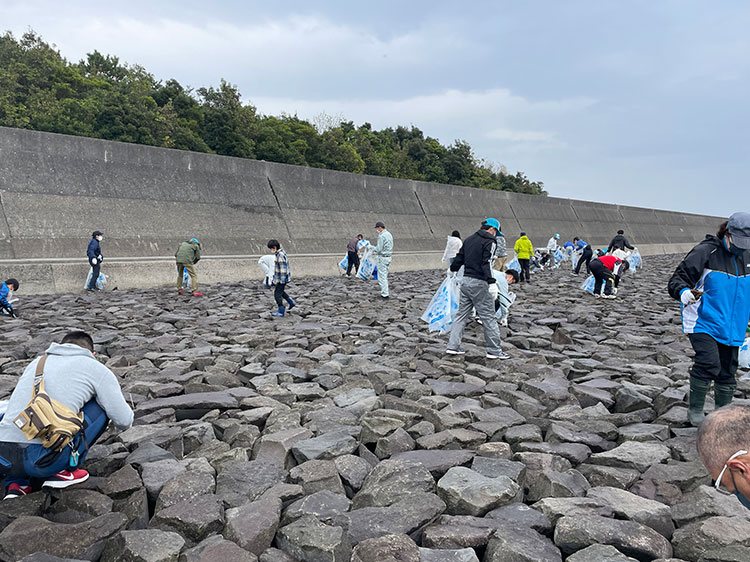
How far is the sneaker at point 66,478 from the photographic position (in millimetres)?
3363

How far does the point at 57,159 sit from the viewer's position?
642 inches

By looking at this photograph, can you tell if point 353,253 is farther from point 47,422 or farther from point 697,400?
point 47,422

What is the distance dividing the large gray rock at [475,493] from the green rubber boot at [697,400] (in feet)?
7.28

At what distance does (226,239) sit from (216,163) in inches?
131

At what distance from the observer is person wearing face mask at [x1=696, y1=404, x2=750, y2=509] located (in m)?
1.80

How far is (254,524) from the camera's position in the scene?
295 cm

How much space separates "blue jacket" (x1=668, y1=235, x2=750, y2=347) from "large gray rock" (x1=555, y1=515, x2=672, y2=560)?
232cm

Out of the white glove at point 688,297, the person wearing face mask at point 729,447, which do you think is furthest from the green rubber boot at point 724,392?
the person wearing face mask at point 729,447

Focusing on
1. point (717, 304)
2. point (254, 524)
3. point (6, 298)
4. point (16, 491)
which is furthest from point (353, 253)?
point (254, 524)

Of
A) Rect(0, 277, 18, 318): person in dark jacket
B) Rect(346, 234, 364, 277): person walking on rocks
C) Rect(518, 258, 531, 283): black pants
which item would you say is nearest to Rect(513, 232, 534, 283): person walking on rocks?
Rect(518, 258, 531, 283): black pants

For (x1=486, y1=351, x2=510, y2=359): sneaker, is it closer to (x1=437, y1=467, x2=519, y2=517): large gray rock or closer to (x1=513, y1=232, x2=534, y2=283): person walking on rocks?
(x1=437, y1=467, x2=519, y2=517): large gray rock

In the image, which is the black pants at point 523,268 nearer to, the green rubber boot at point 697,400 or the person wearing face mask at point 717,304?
the person wearing face mask at point 717,304

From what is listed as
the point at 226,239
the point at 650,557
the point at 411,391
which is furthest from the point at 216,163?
the point at 650,557

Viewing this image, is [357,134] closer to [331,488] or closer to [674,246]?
[674,246]
